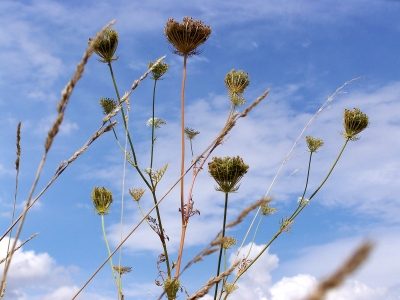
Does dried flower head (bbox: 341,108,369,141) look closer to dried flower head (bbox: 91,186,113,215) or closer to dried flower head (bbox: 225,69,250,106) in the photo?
dried flower head (bbox: 225,69,250,106)

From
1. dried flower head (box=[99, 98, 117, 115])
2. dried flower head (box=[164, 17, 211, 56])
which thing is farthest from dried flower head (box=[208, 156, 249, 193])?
dried flower head (box=[99, 98, 117, 115])

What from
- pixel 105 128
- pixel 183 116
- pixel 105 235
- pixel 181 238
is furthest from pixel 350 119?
pixel 105 128

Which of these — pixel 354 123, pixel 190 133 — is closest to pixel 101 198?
pixel 190 133

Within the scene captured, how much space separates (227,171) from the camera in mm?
4086

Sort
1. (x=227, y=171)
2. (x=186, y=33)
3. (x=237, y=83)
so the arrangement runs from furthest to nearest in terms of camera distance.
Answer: (x=237, y=83)
(x=186, y=33)
(x=227, y=171)

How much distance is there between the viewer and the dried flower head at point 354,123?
6395 millimetres

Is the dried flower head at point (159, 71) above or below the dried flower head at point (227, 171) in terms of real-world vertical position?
above

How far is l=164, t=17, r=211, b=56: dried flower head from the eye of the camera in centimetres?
512

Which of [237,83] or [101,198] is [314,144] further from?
[101,198]

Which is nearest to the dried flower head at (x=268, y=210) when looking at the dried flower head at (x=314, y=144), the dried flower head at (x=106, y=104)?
the dried flower head at (x=314, y=144)

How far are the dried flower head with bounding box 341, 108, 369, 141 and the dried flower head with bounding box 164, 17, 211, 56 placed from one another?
2.62 m

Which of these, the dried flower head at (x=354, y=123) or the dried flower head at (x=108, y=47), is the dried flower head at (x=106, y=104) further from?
the dried flower head at (x=354, y=123)

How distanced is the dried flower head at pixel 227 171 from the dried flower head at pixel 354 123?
9.49 feet

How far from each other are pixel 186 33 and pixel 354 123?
2.93 metres
